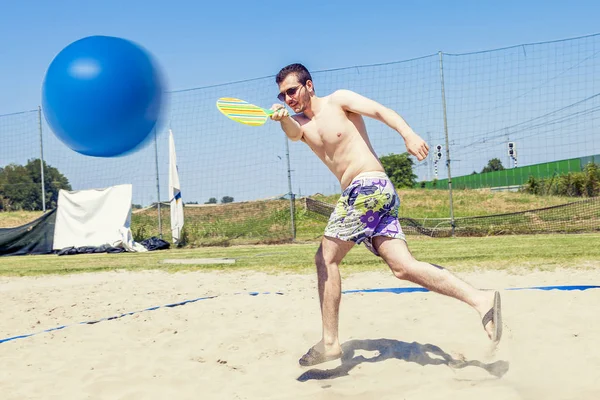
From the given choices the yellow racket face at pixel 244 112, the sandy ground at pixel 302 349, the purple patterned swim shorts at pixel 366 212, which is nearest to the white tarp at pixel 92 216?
the sandy ground at pixel 302 349

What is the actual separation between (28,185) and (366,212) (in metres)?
13.4

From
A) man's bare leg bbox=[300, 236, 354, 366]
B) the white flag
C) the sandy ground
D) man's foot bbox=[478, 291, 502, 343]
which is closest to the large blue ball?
the sandy ground

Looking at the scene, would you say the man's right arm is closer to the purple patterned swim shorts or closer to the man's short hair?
the man's short hair

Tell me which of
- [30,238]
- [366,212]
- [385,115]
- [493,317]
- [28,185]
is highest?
[28,185]

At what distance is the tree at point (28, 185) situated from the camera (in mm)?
13773

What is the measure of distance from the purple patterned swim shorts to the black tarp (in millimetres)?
11469

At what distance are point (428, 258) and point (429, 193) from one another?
29.4 feet

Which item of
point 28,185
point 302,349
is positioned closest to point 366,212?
point 302,349

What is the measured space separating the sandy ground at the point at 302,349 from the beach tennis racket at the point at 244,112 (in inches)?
50.4

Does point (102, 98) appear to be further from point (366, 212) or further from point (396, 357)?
point (396, 357)

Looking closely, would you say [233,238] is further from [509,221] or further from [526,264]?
[526,264]

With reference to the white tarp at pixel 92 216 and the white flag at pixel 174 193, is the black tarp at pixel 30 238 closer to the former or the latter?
the white tarp at pixel 92 216

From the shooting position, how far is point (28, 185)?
1422cm

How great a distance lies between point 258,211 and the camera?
12664 millimetres
